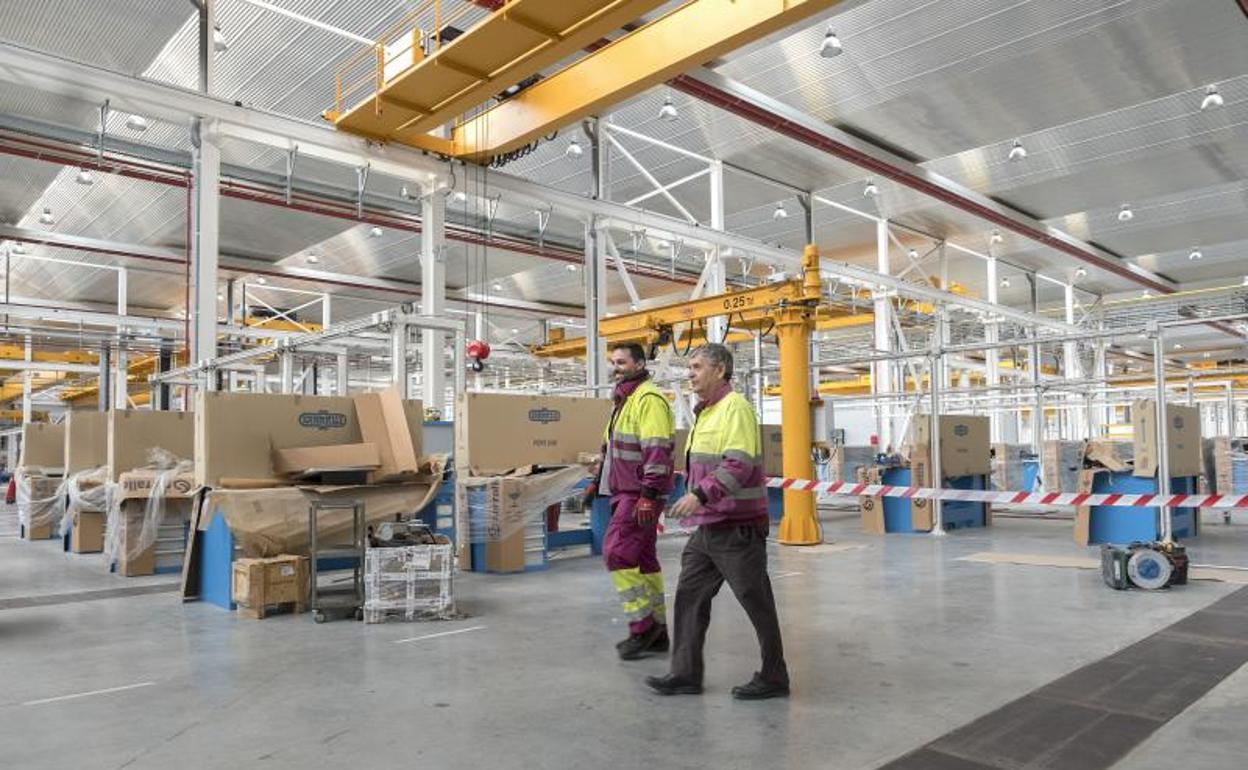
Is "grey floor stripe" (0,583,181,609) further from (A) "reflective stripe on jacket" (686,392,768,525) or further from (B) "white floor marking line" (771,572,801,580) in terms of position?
(A) "reflective stripe on jacket" (686,392,768,525)

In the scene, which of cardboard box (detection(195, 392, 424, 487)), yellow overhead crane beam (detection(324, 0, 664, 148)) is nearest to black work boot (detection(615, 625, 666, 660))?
cardboard box (detection(195, 392, 424, 487))

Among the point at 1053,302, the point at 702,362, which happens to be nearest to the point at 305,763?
the point at 702,362

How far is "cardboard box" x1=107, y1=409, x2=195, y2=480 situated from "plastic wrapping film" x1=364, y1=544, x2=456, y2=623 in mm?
4813

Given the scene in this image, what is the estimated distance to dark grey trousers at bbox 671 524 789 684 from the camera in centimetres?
399

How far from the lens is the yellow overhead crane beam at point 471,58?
Answer: 8.19 metres

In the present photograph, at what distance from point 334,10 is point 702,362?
8.37 meters

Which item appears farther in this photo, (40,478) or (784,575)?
(40,478)

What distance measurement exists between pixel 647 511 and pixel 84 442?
10.3 metres

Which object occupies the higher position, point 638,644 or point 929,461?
point 929,461

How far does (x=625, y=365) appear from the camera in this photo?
5023mm

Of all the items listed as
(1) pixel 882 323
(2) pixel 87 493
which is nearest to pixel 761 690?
(2) pixel 87 493

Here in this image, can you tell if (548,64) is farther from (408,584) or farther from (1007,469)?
(1007,469)

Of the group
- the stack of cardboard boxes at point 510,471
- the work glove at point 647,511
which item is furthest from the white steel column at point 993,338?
the work glove at point 647,511

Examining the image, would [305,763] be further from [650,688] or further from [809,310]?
[809,310]
